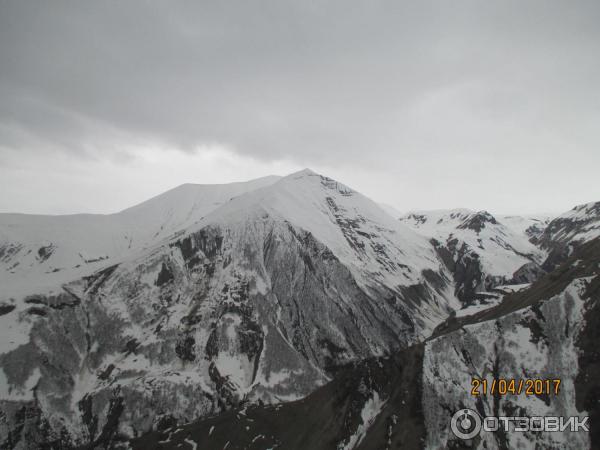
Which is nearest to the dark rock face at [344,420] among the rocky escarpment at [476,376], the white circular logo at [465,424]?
the rocky escarpment at [476,376]

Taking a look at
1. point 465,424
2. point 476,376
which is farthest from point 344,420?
point 476,376

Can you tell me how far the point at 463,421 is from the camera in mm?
130875

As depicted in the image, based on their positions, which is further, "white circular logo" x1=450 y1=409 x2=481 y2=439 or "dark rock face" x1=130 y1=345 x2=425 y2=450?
"dark rock face" x1=130 y1=345 x2=425 y2=450

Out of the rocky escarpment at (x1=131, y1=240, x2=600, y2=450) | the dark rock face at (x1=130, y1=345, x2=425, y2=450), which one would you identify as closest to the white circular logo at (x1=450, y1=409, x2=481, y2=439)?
the rocky escarpment at (x1=131, y1=240, x2=600, y2=450)

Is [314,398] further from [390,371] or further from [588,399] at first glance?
[588,399]

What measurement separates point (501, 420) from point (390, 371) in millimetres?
49426

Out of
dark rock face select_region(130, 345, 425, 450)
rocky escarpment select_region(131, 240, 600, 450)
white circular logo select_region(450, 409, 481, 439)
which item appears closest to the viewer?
rocky escarpment select_region(131, 240, 600, 450)

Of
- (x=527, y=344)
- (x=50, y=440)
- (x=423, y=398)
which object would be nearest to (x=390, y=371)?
(x=423, y=398)

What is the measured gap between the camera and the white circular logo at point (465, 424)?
128 m

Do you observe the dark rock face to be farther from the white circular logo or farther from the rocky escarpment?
the white circular logo

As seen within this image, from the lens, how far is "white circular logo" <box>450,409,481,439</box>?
128m

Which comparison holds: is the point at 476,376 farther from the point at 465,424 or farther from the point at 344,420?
the point at 344,420

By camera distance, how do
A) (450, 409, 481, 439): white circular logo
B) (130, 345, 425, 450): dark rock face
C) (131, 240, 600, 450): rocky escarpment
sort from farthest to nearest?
(130, 345, 425, 450): dark rock face < (450, 409, 481, 439): white circular logo < (131, 240, 600, 450): rocky escarpment

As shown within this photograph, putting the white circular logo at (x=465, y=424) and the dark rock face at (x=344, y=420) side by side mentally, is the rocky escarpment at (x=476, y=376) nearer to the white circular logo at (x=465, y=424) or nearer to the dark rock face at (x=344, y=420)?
the dark rock face at (x=344, y=420)
